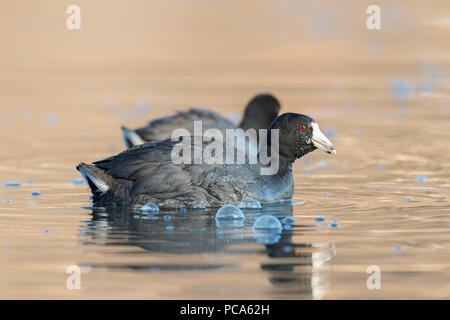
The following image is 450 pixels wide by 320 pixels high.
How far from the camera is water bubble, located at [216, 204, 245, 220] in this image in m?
8.59

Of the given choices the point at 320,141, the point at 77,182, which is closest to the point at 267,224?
the point at 320,141

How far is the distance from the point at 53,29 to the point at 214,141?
1355cm

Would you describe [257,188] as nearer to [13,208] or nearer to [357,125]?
[13,208]

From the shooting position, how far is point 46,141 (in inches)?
526

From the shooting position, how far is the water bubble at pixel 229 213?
8.59m

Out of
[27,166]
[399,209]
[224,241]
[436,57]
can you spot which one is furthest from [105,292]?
[436,57]

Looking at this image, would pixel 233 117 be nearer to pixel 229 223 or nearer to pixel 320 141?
pixel 320 141

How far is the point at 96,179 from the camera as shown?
30.6 ft

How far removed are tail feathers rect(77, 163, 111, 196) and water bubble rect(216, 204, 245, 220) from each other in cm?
138

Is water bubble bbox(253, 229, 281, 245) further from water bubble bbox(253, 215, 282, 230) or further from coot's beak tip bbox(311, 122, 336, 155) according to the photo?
coot's beak tip bbox(311, 122, 336, 155)

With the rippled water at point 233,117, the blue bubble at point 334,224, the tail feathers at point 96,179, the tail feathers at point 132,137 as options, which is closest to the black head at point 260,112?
the rippled water at point 233,117

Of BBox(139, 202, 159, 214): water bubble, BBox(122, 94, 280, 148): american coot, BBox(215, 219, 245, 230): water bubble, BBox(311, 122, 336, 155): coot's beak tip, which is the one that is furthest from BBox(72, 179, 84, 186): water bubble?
BBox(311, 122, 336, 155): coot's beak tip

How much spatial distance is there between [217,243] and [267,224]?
0.83 meters

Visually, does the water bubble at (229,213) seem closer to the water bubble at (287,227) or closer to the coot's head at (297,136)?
the water bubble at (287,227)
